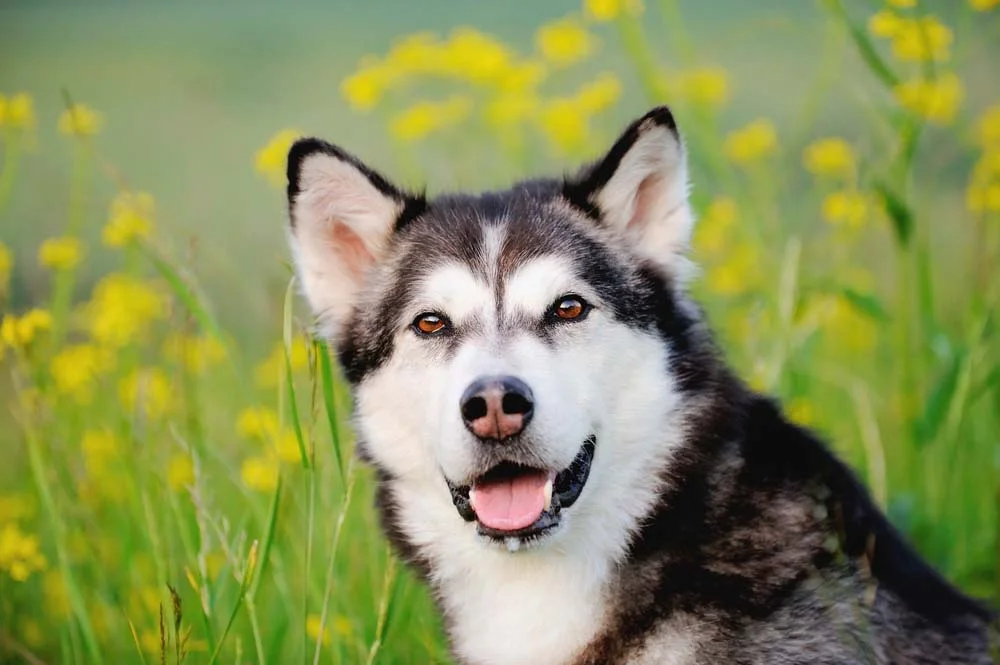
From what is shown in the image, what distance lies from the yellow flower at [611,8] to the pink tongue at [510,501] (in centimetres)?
256

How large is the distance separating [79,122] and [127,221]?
1.46 ft

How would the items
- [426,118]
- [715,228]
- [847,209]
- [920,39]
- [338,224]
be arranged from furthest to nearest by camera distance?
[715,228], [426,118], [847,209], [920,39], [338,224]

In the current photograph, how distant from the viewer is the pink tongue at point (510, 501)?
328 cm

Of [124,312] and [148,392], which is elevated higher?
[124,312]

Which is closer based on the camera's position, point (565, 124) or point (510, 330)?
point (510, 330)

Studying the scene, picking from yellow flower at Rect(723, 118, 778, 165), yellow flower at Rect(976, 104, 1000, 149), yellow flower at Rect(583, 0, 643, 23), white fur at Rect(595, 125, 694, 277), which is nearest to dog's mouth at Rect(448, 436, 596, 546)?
white fur at Rect(595, 125, 694, 277)

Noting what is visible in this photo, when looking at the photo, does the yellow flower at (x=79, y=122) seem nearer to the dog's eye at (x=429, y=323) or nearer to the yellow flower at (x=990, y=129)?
the dog's eye at (x=429, y=323)

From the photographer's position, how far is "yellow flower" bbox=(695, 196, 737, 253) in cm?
660

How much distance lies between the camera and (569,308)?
3.53m

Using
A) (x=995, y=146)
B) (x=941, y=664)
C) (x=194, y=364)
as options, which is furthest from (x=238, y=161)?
(x=941, y=664)

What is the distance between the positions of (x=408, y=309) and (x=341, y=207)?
1.73ft

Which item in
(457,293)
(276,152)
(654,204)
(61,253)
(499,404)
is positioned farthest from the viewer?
(61,253)

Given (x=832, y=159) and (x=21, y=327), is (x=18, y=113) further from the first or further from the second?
(x=832, y=159)

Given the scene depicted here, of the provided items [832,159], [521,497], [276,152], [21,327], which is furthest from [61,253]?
[832,159]
